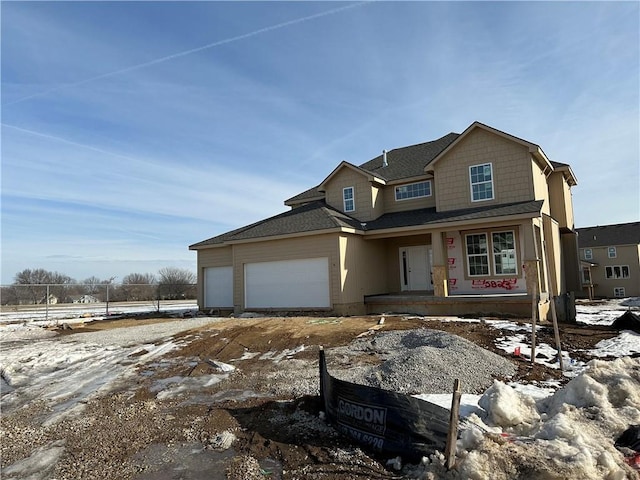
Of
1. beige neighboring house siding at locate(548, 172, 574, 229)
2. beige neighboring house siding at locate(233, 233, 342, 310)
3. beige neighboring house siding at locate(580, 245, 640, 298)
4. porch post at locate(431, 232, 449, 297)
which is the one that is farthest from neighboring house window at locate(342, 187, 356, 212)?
beige neighboring house siding at locate(580, 245, 640, 298)

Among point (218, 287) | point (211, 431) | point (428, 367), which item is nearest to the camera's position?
point (211, 431)

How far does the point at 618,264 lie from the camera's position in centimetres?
3944

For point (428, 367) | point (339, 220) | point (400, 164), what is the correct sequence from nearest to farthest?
point (428, 367), point (339, 220), point (400, 164)

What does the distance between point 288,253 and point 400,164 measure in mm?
7545

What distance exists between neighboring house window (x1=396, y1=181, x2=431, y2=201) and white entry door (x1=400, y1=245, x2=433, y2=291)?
92.7 inches

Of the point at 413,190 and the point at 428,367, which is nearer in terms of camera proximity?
the point at 428,367

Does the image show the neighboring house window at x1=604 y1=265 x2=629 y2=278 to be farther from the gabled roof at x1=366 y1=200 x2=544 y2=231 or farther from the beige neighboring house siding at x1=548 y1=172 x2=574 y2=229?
the gabled roof at x1=366 y1=200 x2=544 y2=231

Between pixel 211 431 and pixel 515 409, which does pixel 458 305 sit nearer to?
pixel 515 409

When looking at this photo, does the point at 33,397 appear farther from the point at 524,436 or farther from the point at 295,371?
the point at 524,436

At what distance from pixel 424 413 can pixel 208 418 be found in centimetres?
307

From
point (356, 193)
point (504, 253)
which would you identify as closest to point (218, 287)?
point (356, 193)

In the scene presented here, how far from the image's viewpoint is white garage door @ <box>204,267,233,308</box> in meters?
19.9

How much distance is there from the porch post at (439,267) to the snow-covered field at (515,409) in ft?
18.9

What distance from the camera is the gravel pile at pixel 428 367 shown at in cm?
652
